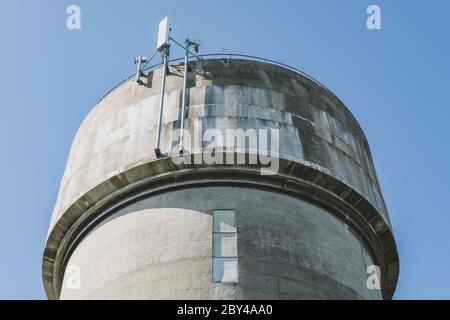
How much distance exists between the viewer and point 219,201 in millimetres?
15156

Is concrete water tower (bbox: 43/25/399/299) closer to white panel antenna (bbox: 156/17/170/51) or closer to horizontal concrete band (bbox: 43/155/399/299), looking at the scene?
horizontal concrete band (bbox: 43/155/399/299)

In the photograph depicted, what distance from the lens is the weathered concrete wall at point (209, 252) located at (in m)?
13.7

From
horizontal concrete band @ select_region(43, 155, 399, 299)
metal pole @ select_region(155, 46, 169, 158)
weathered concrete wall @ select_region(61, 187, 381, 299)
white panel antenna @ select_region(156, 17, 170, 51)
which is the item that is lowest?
weathered concrete wall @ select_region(61, 187, 381, 299)

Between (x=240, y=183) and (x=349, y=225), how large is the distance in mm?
3054

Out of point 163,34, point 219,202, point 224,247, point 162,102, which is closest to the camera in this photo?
point 224,247

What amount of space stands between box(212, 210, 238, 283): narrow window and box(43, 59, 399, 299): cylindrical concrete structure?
0.25 feet

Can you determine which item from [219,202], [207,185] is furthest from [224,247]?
[207,185]

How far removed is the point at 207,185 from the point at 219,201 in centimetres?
56

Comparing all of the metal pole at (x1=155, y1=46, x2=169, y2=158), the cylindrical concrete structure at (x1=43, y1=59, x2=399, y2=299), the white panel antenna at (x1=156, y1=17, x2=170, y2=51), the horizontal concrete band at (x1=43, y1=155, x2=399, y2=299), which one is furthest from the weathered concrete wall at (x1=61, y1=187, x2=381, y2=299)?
the white panel antenna at (x1=156, y1=17, x2=170, y2=51)

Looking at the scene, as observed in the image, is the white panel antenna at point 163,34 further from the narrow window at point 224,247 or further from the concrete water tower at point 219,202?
the narrow window at point 224,247

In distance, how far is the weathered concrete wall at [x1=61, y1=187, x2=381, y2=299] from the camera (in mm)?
13719

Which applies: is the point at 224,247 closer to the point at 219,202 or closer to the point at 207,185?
the point at 219,202

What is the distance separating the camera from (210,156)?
1528cm
